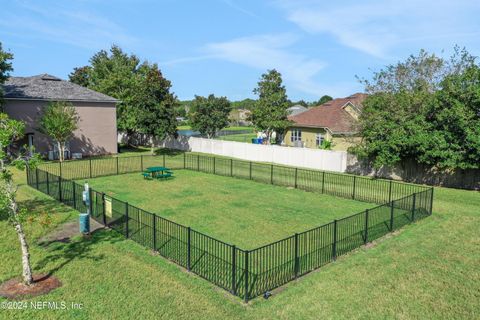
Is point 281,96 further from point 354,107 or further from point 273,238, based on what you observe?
Result: point 273,238

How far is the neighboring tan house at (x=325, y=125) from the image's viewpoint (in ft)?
120

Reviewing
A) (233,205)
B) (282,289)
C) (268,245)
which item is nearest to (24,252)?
(268,245)

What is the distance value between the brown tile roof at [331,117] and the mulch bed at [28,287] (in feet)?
96.8

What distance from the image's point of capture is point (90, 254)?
11.9m

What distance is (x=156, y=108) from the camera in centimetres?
3638

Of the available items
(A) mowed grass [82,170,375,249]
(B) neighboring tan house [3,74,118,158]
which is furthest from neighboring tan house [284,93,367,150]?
(B) neighboring tan house [3,74,118,158]

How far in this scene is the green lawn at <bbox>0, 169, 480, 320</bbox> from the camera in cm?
869

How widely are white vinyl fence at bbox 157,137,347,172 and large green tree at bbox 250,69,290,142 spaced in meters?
4.01

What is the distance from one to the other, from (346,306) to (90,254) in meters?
7.99

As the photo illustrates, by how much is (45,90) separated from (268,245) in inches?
1261

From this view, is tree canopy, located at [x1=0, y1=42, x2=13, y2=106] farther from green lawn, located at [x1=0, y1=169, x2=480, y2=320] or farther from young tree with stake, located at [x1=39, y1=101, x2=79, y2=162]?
green lawn, located at [x1=0, y1=169, x2=480, y2=320]

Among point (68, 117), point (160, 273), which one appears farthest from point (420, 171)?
point (68, 117)

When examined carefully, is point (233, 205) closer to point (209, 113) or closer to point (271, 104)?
point (271, 104)

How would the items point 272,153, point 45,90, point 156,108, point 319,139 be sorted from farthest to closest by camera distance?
point 319,139, point 156,108, point 45,90, point 272,153
